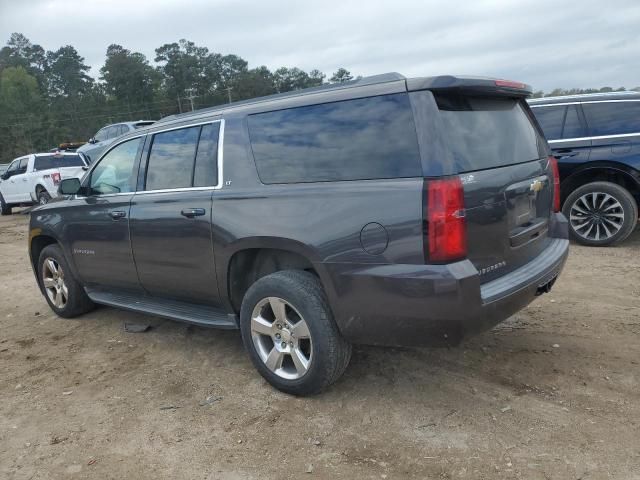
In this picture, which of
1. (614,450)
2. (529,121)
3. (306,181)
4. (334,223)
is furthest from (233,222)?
(614,450)

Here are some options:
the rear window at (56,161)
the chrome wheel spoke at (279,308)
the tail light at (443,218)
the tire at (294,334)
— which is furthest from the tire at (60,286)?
the rear window at (56,161)

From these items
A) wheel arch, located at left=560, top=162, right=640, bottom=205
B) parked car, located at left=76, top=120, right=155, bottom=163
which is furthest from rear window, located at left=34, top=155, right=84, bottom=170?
wheel arch, located at left=560, top=162, right=640, bottom=205

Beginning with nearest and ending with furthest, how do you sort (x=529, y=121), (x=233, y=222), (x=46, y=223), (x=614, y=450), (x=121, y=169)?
(x=614, y=450) → (x=233, y=222) → (x=529, y=121) → (x=121, y=169) → (x=46, y=223)

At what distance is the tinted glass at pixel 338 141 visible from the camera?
2791 mm

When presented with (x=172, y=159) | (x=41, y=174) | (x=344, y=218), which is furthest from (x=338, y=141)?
(x=41, y=174)

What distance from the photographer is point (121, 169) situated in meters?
4.54

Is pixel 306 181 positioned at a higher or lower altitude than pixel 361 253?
higher

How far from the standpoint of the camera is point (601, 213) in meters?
6.84

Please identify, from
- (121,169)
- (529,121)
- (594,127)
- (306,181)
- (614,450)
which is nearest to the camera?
(614,450)

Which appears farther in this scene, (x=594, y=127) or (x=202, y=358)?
(x=594, y=127)

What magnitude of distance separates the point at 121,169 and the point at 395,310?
291 cm

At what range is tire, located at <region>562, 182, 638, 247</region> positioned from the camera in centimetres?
667

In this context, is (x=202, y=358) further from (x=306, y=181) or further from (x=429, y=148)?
(x=429, y=148)

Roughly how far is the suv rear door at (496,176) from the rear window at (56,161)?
549 inches
